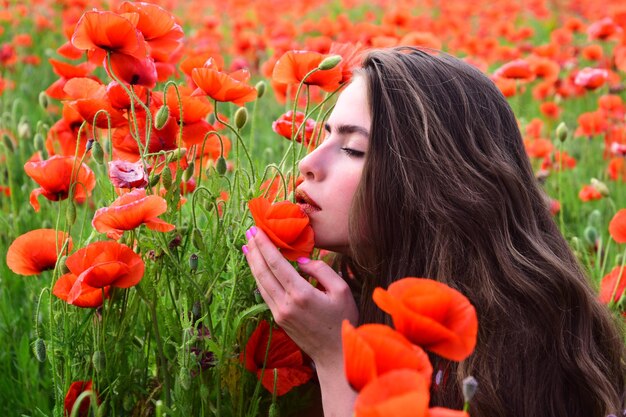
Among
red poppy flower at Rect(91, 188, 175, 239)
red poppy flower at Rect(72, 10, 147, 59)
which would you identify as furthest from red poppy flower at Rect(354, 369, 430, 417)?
red poppy flower at Rect(72, 10, 147, 59)

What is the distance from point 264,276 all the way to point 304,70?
43 centimetres

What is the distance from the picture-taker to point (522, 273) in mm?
1345

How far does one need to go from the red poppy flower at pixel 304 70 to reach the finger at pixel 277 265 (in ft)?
1.26

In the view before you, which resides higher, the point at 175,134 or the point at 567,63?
the point at 175,134

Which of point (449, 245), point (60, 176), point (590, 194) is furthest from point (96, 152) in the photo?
point (590, 194)

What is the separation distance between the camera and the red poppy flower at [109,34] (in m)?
1.24

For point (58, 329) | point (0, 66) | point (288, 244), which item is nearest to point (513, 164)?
point (288, 244)

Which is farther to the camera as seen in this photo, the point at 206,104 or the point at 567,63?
the point at 567,63

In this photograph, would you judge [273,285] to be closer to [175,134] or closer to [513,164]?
[175,134]

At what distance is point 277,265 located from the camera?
1.18 meters

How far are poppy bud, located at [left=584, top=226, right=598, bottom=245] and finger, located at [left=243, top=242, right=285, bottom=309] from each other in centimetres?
108

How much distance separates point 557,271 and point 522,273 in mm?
73

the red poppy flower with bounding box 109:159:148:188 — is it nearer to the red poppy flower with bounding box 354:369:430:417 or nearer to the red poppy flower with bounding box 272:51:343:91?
the red poppy flower with bounding box 272:51:343:91

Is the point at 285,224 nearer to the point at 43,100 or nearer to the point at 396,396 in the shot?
the point at 396,396
